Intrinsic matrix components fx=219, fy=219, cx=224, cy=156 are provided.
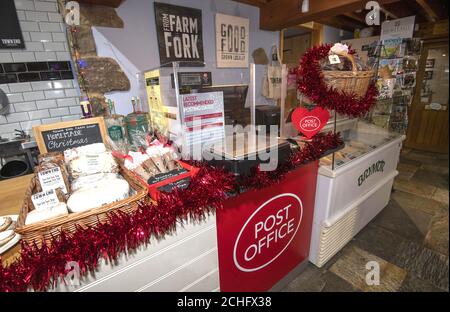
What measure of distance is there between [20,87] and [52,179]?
4.61 feet

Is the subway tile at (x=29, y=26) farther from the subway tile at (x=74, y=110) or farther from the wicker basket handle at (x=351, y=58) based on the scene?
the wicker basket handle at (x=351, y=58)

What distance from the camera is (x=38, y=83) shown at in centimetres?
173

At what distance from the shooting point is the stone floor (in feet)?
5.18

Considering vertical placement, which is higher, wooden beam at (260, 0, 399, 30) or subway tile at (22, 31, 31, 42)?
wooden beam at (260, 0, 399, 30)

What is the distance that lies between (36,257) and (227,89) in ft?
3.25

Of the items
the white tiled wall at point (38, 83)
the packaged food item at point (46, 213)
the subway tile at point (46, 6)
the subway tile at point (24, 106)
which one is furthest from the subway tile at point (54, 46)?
the packaged food item at point (46, 213)

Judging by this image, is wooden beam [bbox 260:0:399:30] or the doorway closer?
wooden beam [bbox 260:0:399:30]

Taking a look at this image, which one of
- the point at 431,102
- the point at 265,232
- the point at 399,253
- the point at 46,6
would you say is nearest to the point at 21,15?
the point at 46,6

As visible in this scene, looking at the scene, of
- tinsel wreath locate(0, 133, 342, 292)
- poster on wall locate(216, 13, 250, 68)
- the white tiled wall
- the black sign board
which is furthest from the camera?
poster on wall locate(216, 13, 250, 68)

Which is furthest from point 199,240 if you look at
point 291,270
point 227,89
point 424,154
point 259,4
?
point 424,154

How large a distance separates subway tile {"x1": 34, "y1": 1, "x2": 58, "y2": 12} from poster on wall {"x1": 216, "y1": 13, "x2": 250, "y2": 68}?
1412 mm

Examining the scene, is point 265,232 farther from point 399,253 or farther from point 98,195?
point 399,253

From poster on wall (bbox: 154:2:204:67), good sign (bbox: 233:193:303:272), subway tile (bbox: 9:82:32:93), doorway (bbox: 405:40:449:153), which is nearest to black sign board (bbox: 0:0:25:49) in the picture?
subway tile (bbox: 9:82:32:93)

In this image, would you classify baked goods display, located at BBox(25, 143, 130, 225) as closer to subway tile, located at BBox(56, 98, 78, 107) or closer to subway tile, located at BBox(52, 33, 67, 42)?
subway tile, located at BBox(56, 98, 78, 107)
